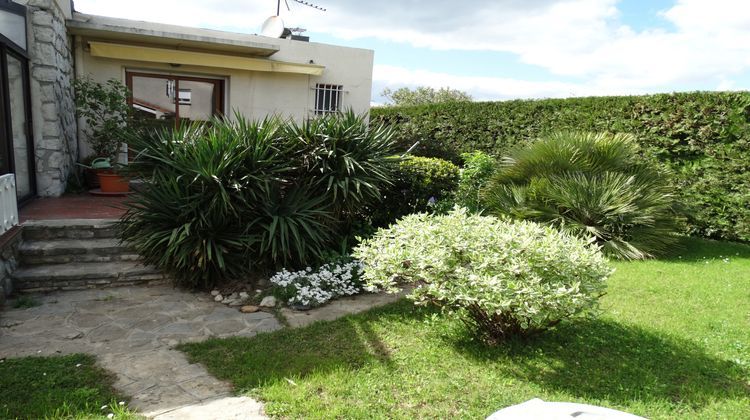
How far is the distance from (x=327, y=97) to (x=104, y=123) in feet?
17.8

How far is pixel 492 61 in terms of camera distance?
1438 cm

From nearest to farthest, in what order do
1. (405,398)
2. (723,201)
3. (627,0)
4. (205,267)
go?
(405,398)
(205,267)
(627,0)
(723,201)

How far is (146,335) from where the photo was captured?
4.10 metres

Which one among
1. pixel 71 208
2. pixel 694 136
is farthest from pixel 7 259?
pixel 694 136

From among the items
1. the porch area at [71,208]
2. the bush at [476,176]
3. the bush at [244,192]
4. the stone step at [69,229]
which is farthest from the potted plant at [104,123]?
the bush at [476,176]

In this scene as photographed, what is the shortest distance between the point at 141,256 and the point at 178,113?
6477 mm

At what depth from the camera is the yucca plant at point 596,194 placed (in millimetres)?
7082

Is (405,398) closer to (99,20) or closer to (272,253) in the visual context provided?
(272,253)

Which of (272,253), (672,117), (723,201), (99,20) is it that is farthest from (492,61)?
(272,253)

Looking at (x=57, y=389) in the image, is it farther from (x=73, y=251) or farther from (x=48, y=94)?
(x=48, y=94)

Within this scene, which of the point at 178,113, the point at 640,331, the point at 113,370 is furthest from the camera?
the point at 178,113

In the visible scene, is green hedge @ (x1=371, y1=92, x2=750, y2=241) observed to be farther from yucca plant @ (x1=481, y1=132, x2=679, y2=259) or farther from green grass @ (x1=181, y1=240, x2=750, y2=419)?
green grass @ (x1=181, y1=240, x2=750, y2=419)

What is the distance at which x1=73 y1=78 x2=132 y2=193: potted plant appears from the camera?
28.0 feet

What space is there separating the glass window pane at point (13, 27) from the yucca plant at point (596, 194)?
7401 millimetres
